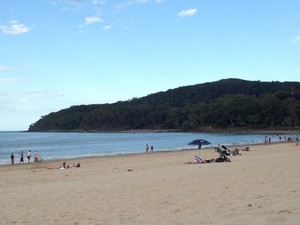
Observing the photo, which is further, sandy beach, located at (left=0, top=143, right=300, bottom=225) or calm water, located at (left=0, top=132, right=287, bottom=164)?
calm water, located at (left=0, top=132, right=287, bottom=164)

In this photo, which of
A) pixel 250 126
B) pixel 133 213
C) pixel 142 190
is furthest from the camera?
pixel 250 126

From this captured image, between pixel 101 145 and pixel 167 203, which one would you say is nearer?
pixel 167 203

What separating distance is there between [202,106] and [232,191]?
549ft

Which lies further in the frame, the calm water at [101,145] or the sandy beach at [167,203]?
the calm water at [101,145]

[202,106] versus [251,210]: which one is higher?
[202,106]

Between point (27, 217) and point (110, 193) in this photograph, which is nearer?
point (27, 217)

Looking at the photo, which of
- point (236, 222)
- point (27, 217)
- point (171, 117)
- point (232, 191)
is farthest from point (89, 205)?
point (171, 117)

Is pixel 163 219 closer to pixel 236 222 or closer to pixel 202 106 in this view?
pixel 236 222

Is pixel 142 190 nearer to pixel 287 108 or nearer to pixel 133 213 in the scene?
pixel 133 213

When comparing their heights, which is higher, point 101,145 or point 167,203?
point 167,203

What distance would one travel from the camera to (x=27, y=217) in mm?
8727

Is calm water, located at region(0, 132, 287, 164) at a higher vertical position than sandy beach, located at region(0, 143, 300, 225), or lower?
lower

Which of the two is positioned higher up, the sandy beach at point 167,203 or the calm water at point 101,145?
the sandy beach at point 167,203

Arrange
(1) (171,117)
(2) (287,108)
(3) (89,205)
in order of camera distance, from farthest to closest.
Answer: (1) (171,117) < (2) (287,108) < (3) (89,205)
